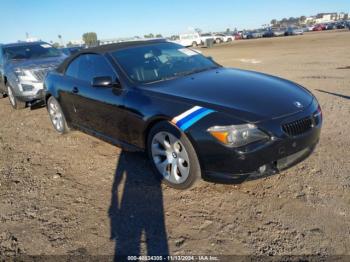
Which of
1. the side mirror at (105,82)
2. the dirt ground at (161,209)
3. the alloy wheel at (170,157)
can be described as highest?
the side mirror at (105,82)

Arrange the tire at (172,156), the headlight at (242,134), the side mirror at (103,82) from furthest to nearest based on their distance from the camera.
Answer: the side mirror at (103,82), the tire at (172,156), the headlight at (242,134)

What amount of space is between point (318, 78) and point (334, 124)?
5.15 metres

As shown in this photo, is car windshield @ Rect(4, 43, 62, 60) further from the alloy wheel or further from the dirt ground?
the alloy wheel

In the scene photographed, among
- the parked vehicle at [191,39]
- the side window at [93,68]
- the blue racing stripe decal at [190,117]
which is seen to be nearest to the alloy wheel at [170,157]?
the blue racing stripe decal at [190,117]

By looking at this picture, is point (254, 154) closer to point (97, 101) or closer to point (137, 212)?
point (137, 212)

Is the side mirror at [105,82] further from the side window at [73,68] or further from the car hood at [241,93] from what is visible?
the side window at [73,68]

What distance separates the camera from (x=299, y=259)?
2.58 metres

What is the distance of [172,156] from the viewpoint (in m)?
3.68

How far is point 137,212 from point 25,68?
617 cm

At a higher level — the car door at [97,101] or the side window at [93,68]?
the side window at [93,68]

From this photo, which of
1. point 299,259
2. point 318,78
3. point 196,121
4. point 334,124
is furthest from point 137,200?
point 318,78

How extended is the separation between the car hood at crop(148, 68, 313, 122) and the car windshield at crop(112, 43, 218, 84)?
24 centimetres

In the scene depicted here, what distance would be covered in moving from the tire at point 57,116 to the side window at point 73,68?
0.72 meters

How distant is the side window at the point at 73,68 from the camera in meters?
5.23
